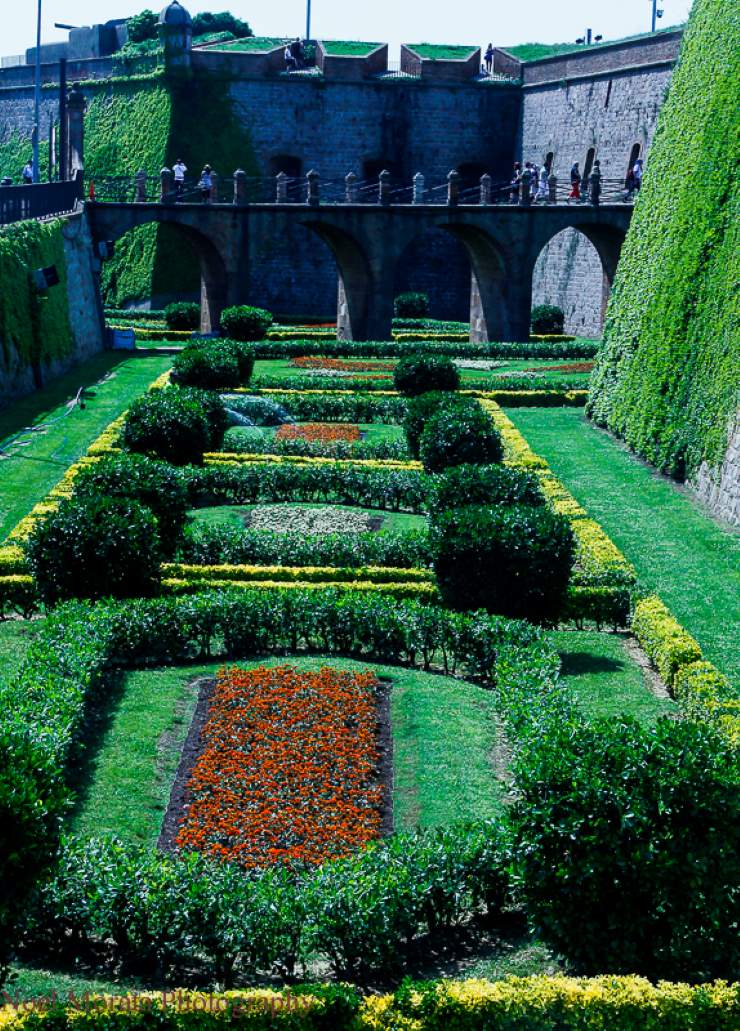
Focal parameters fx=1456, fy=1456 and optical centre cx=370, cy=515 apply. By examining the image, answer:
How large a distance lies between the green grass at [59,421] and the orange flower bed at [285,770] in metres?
6.21

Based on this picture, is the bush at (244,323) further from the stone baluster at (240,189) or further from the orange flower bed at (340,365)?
the stone baluster at (240,189)

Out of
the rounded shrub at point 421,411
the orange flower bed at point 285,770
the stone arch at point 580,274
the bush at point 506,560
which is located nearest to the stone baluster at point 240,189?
the stone arch at point 580,274

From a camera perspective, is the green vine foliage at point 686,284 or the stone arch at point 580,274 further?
the stone arch at point 580,274

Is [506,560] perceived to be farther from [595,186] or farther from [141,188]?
[595,186]

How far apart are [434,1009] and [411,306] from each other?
40.4 m

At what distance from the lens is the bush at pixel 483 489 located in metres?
15.6

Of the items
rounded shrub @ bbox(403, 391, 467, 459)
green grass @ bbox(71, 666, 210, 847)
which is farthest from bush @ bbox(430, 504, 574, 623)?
rounded shrub @ bbox(403, 391, 467, 459)

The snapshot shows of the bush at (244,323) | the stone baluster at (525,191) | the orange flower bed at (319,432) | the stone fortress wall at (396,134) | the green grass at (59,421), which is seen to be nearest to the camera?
the green grass at (59,421)

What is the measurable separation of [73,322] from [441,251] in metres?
18.2

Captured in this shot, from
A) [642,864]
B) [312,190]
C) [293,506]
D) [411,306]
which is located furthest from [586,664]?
[411,306]

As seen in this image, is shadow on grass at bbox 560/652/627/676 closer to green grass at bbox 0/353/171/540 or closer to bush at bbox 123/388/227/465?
green grass at bbox 0/353/171/540

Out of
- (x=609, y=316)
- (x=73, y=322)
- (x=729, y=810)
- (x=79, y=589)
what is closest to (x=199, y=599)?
(x=79, y=589)

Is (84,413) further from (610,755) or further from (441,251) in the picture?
(441,251)

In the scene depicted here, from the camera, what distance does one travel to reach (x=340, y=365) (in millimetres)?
33344
